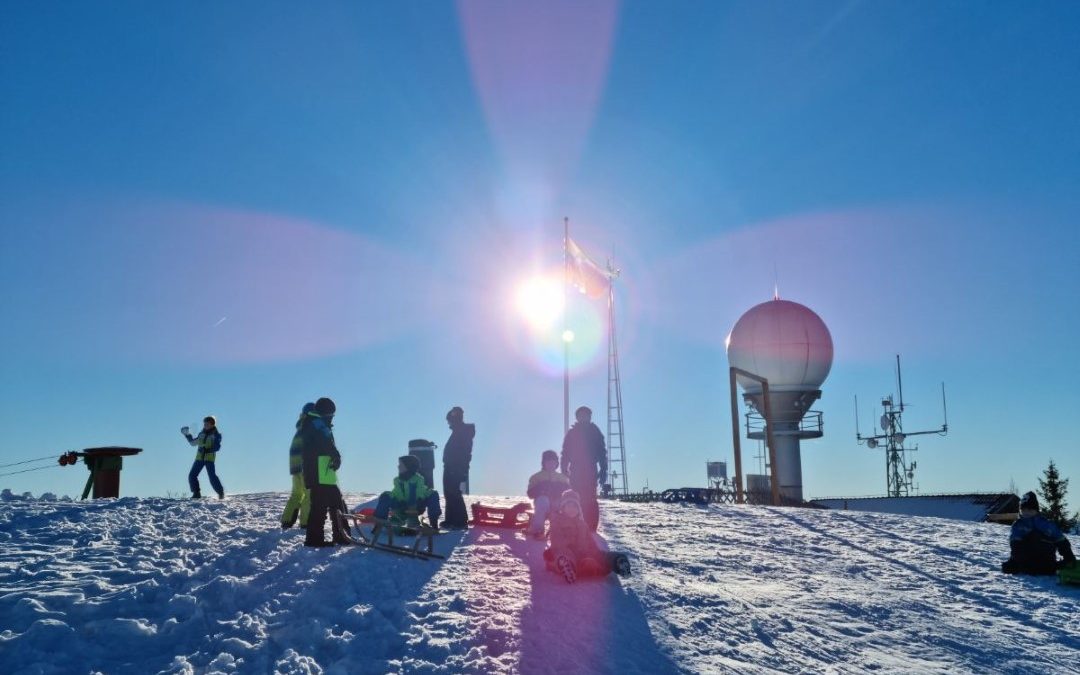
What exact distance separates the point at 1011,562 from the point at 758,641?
19.8ft

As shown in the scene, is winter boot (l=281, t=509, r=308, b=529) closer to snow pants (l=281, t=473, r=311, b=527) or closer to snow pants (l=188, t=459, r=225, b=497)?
snow pants (l=281, t=473, r=311, b=527)

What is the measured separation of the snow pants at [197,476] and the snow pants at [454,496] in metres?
5.69

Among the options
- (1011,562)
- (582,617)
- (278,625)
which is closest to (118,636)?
(278,625)

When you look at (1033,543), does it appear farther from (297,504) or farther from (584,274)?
(584,274)

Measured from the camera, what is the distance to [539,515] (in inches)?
487

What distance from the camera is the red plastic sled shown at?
13.5 m

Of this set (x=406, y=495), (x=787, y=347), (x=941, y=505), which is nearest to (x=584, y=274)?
(x=787, y=347)

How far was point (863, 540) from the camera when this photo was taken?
45.8 feet

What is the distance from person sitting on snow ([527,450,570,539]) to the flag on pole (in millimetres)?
23541

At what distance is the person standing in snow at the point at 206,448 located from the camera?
15.7 m

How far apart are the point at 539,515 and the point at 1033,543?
22.9ft

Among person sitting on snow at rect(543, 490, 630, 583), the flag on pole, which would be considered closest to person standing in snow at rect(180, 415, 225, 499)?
person sitting on snow at rect(543, 490, 630, 583)

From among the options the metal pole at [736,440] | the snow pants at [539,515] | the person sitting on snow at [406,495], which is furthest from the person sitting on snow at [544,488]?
the metal pole at [736,440]

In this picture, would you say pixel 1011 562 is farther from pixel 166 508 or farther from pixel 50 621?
pixel 166 508
